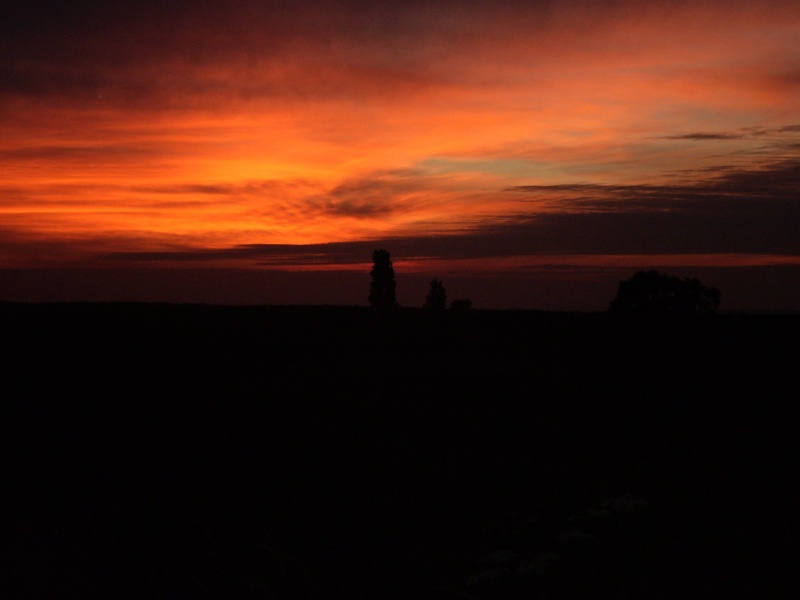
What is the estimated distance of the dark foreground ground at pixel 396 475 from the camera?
8844mm

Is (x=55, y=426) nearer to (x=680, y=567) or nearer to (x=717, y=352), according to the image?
(x=680, y=567)

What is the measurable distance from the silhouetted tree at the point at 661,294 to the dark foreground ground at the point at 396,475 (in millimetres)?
43457

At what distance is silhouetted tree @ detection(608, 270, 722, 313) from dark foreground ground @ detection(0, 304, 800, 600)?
4346cm

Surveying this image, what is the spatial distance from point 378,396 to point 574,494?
877 cm

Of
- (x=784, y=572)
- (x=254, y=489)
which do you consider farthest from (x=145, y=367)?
(x=784, y=572)

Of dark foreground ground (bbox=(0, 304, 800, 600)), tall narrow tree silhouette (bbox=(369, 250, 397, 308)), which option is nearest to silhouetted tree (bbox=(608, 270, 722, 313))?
tall narrow tree silhouette (bbox=(369, 250, 397, 308))

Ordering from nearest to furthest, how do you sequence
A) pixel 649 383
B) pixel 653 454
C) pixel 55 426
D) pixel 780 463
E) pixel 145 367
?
pixel 780 463 → pixel 653 454 → pixel 55 426 → pixel 649 383 → pixel 145 367

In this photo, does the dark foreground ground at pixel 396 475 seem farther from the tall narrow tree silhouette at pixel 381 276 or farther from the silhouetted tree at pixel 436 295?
the silhouetted tree at pixel 436 295

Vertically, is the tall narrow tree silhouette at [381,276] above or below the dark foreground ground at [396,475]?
above

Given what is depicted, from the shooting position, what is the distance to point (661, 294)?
235 feet

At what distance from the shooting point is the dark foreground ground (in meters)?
8.84

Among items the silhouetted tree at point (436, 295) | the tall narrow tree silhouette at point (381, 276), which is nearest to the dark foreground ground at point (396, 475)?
the tall narrow tree silhouette at point (381, 276)

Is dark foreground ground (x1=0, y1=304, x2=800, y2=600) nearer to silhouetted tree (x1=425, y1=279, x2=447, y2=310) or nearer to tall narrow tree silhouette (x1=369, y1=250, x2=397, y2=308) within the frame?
tall narrow tree silhouette (x1=369, y1=250, x2=397, y2=308)

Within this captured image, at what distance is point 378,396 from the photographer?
20109mm
